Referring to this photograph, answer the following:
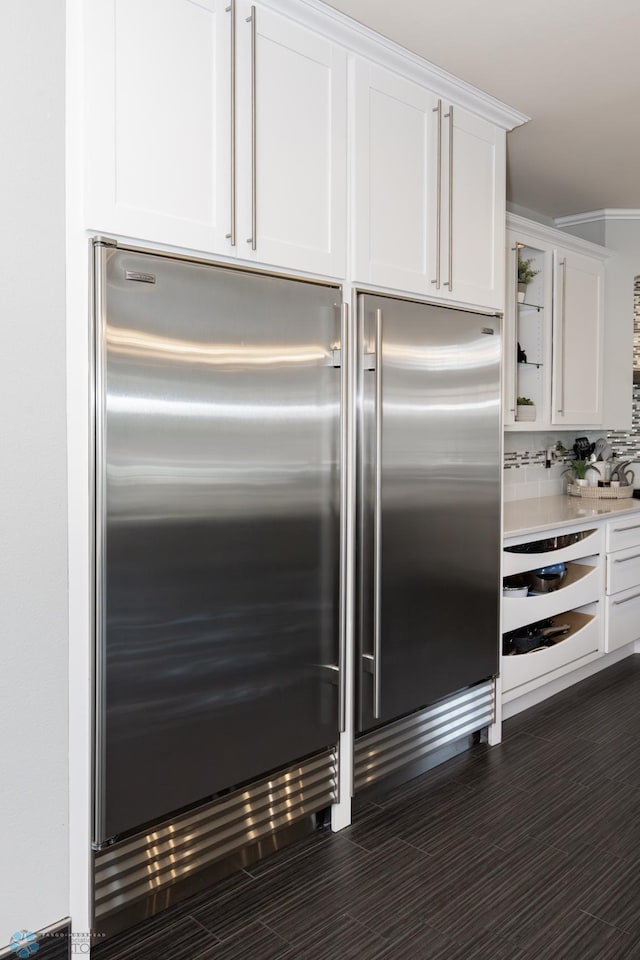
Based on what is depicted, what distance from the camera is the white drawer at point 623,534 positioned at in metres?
3.89

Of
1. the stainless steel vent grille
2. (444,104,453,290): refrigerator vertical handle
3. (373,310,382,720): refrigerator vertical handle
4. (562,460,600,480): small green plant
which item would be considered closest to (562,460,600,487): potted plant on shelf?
(562,460,600,480): small green plant

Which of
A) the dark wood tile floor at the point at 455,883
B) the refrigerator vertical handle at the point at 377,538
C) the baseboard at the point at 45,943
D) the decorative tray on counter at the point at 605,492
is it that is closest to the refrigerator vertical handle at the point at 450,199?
the refrigerator vertical handle at the point at 377,538

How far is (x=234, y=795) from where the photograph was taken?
217cm

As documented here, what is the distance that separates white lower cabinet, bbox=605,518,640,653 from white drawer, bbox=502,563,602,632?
13 cm

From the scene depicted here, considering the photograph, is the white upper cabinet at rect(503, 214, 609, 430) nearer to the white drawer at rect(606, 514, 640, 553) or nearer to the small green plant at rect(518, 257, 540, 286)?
the small green plant at rect(518, 257, 540, 286)

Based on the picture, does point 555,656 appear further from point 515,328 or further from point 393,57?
point 393,57

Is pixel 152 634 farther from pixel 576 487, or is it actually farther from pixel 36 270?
pixel 576 487

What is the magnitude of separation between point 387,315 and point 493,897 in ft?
5.88

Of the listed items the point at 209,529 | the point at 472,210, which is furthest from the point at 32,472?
the point at 472,210

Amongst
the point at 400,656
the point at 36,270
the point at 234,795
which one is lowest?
the point at 234,795

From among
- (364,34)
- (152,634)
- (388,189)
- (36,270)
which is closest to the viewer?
(36,270)

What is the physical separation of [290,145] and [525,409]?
6.91 ft

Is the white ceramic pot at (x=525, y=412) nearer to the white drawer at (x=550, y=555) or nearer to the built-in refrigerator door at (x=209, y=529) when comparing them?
the white drawer at (x=550, y=555)

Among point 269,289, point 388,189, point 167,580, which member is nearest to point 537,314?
point 388,189
